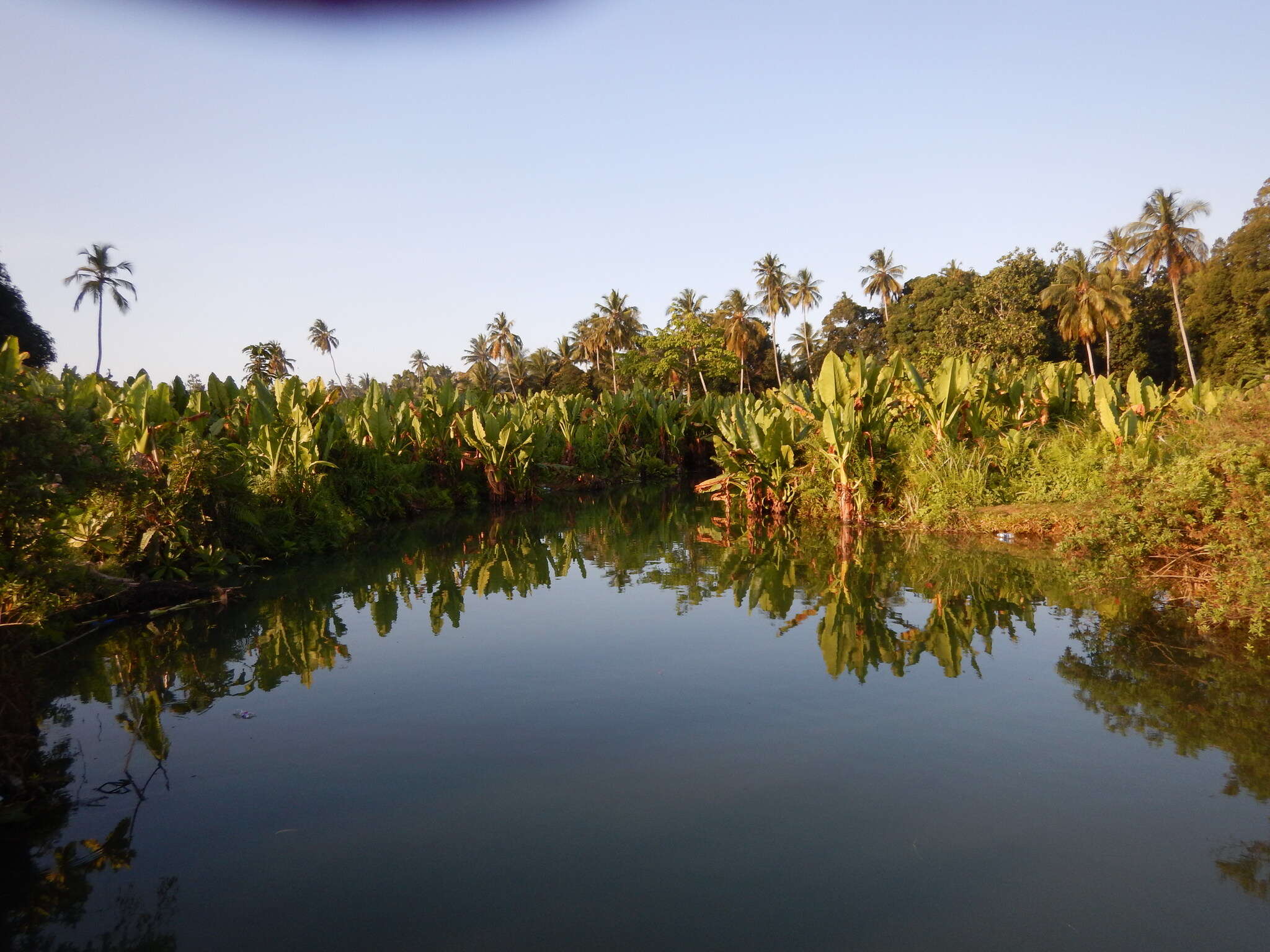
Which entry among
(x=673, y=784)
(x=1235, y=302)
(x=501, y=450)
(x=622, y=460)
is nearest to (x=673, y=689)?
(x=673, y=784)

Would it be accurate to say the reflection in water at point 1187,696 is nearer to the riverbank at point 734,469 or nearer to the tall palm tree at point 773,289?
the riverbank at point 734,469

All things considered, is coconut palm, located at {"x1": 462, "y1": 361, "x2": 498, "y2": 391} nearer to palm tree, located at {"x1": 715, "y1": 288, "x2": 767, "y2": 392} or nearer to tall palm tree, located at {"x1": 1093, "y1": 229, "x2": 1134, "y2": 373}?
palm tree, located at {"x1": 715, "y1": 288, "x2": 767, "y2": 392}

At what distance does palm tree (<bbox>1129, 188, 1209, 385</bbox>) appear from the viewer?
33562mm

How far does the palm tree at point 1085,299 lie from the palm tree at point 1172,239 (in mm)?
1718

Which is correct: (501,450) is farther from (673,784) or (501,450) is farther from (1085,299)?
(1085,299)

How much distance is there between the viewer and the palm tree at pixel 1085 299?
34781 millimetres

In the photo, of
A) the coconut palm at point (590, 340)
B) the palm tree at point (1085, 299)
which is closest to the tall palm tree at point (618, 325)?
the coconut palm at point (590, 340)

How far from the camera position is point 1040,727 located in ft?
15.5

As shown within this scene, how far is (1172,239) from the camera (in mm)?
33844

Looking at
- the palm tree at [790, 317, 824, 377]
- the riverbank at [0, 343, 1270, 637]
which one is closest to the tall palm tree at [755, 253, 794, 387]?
the palm tree at [790, 317, 824, 377]

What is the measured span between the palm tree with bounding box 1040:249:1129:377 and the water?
32.4 m

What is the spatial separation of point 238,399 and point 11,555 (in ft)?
29.3

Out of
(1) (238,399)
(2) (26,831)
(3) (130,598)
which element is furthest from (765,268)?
(2) (26,831)

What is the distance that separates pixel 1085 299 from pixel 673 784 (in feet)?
123
